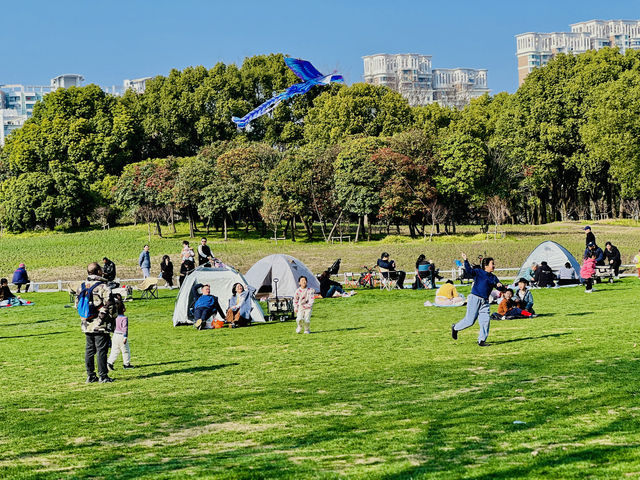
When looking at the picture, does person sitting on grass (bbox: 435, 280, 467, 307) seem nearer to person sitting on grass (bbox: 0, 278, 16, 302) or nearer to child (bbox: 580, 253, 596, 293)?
child (bbox: 580, 253, 596, 293)

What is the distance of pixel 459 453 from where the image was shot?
282 inches

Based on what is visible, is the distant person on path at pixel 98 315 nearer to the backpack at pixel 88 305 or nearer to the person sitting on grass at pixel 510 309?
the backpack at pixel 88 305

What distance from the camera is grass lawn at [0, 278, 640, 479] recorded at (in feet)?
23.0

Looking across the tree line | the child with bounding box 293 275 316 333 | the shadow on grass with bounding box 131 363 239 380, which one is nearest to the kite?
the child with bounding box 293 275 316 333

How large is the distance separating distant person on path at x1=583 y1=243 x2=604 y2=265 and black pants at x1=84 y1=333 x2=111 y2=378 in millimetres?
17625

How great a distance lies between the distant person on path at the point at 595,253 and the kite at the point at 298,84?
941 centimetres

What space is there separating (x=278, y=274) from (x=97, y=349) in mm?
14291

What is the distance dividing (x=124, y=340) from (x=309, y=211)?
48.7 metres

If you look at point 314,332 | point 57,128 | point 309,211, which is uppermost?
point 57,128

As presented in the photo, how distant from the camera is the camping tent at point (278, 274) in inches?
1021

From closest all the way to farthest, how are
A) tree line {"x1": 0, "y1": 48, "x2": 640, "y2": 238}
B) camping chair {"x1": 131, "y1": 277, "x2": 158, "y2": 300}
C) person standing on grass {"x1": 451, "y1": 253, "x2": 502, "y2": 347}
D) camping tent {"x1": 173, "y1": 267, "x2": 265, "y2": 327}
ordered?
person standing on grass {"x1": 451, "y1": 253, "x2": 502, "y2": 347} → camping tent {"x1": 173, "y1": 267, "x2": 265, "y2": 327} → camping chair {"x1": 131, "y1": 277, "x2": 158, "y2": 300} → tree line {"x1": 0, "y1": 48, "x2": 640, "y2": 238}

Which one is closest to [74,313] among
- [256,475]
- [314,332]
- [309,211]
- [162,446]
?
[314,332]

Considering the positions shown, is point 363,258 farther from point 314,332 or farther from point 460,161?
point 314,332

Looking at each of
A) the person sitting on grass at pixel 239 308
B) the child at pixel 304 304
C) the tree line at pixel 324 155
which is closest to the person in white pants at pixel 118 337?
the child at pixel 304 304
